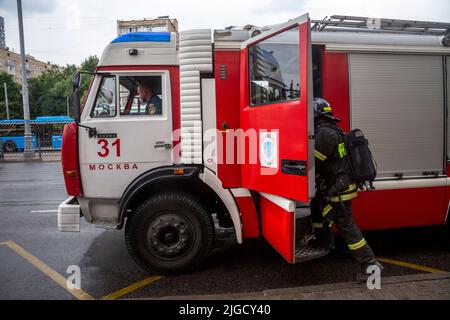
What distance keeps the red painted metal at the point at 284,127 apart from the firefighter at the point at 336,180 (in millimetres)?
Answer: 417

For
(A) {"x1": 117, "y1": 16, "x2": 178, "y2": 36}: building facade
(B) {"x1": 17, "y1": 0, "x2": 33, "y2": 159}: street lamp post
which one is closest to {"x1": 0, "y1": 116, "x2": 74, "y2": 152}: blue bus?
(B) {"x1": 17, "y1": 0, "x2": 33, "y2": 159}: street lamp post

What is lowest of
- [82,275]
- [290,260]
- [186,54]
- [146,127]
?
[82,275]

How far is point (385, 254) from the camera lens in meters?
4.90

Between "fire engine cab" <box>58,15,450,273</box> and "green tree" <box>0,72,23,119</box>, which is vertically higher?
"green tree" <box>0,72,23,119</box>

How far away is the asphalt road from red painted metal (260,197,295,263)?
555mm

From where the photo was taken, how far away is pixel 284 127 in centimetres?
363

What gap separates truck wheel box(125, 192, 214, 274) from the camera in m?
4.29

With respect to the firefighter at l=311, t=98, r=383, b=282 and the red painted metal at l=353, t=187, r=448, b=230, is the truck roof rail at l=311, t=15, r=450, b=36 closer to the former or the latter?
the firefighter at l=311, t=98, r=383, b=282

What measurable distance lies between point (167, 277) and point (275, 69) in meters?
2.61

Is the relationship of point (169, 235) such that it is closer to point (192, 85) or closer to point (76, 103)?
point (192, 85)

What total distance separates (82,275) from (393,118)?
4158 mm
